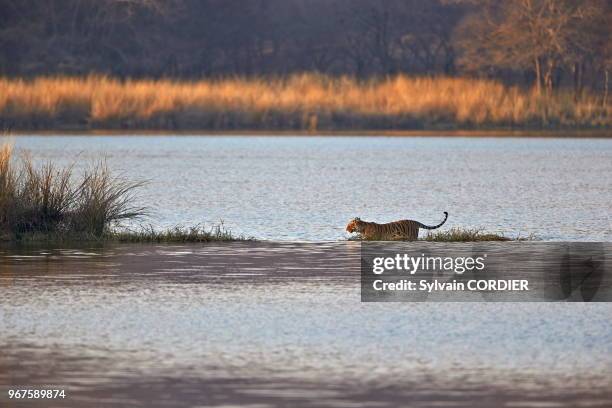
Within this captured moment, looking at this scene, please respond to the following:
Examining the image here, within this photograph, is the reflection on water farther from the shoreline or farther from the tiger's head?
the shoreline

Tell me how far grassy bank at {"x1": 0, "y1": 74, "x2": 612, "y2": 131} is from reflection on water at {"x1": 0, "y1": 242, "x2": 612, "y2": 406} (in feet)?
102

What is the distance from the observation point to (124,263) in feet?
46.8

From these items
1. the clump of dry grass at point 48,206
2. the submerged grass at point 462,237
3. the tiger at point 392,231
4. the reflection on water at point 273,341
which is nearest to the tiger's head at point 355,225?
the tiger at point 392,231

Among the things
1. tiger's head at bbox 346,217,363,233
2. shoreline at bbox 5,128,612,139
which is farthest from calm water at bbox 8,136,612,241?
shoreline at bbox 5,128,612,139

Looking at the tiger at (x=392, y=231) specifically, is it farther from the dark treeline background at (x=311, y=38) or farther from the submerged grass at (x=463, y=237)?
the dark treeline background at (x=311, y=38)

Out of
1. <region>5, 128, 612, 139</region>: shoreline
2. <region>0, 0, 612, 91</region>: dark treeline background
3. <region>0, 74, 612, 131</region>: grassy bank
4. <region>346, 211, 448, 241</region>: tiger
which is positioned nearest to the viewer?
<region>346, 211, 448, 241</region>: tiger

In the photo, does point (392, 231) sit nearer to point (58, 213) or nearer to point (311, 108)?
point (58, 213)

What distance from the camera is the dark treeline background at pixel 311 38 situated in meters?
53.5

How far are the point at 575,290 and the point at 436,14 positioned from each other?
5619 centimetres

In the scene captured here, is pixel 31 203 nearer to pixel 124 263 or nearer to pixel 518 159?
pixel 124 263

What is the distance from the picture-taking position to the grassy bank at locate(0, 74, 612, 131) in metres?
44.9

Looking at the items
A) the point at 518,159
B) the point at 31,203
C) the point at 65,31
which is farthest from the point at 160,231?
the point at 65,31

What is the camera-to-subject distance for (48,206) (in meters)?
16.2

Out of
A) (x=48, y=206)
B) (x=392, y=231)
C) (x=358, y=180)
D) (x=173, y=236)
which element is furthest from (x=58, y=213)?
(x=358, y=180)
